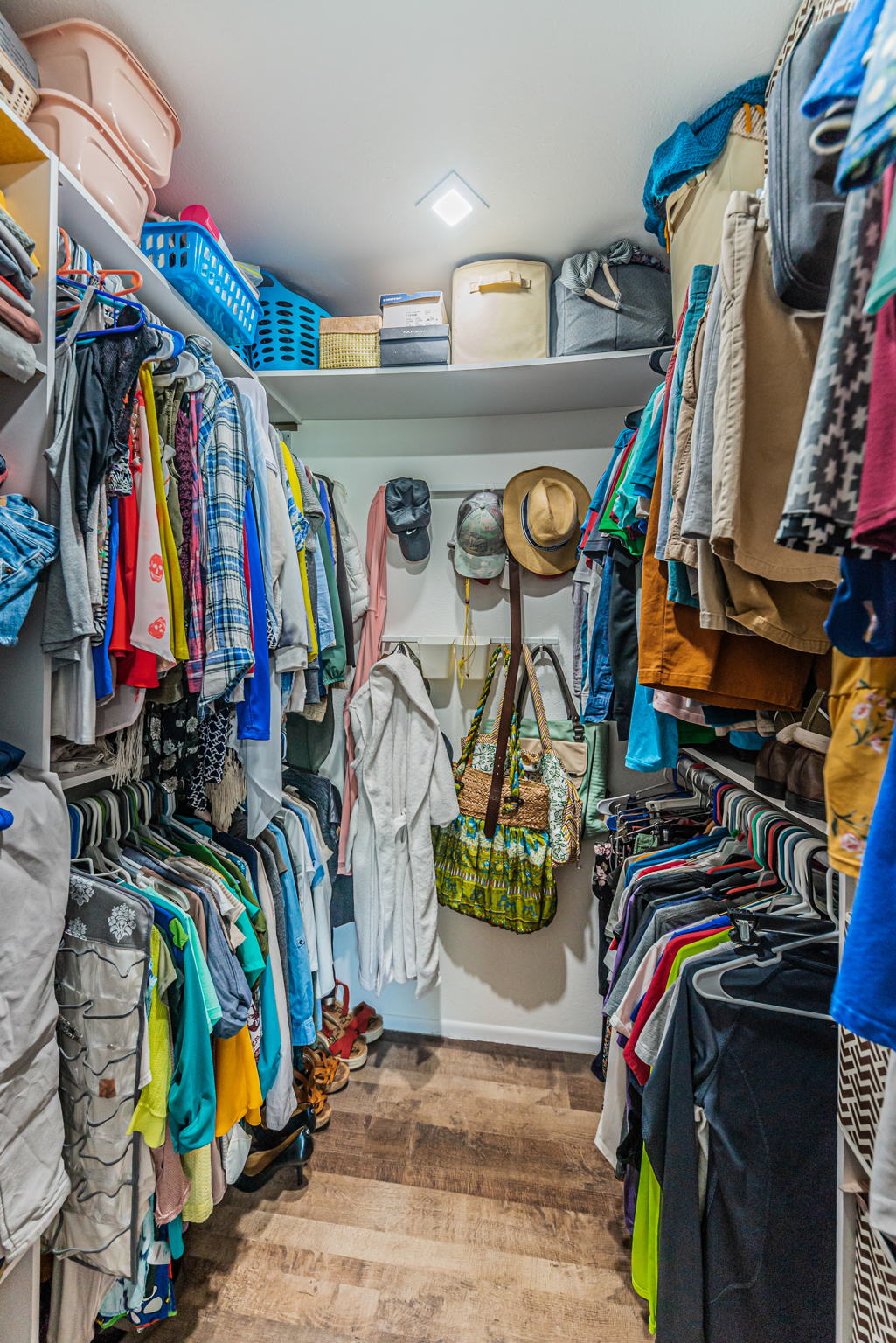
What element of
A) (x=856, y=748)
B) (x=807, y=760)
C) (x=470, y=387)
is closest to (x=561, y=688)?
(x=470, y=387)

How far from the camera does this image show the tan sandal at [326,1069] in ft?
6.59

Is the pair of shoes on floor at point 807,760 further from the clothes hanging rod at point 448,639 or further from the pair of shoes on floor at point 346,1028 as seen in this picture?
the pair of shoes on floor at point 346,1028

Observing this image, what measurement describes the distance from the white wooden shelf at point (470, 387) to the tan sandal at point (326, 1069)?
211 cm

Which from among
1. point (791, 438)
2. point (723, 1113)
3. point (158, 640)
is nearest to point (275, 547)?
point (158, 640)

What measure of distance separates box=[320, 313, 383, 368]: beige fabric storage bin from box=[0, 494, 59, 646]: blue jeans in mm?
1341

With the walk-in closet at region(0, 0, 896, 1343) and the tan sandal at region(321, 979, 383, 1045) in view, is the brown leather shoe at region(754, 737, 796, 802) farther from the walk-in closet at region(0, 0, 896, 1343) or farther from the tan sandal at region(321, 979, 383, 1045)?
the tan sandal at region(321, 979, 383, 1045)

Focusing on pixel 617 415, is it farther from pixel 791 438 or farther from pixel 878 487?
pixel 878 487

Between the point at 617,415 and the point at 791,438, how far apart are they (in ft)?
5.46

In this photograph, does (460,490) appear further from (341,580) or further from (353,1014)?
(353,1014)

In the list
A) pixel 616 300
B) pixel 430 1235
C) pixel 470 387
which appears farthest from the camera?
pixel 470 387

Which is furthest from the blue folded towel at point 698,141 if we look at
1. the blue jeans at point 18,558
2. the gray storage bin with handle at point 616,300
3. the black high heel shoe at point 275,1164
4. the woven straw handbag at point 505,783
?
the black high heel shoe at point 275,1164

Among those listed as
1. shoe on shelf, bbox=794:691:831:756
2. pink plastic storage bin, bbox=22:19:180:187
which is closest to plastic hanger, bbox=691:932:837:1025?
shoe on shelf, bbox=794:691:831:756

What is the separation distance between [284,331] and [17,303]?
1215mm

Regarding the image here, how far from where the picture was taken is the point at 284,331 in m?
2.05
